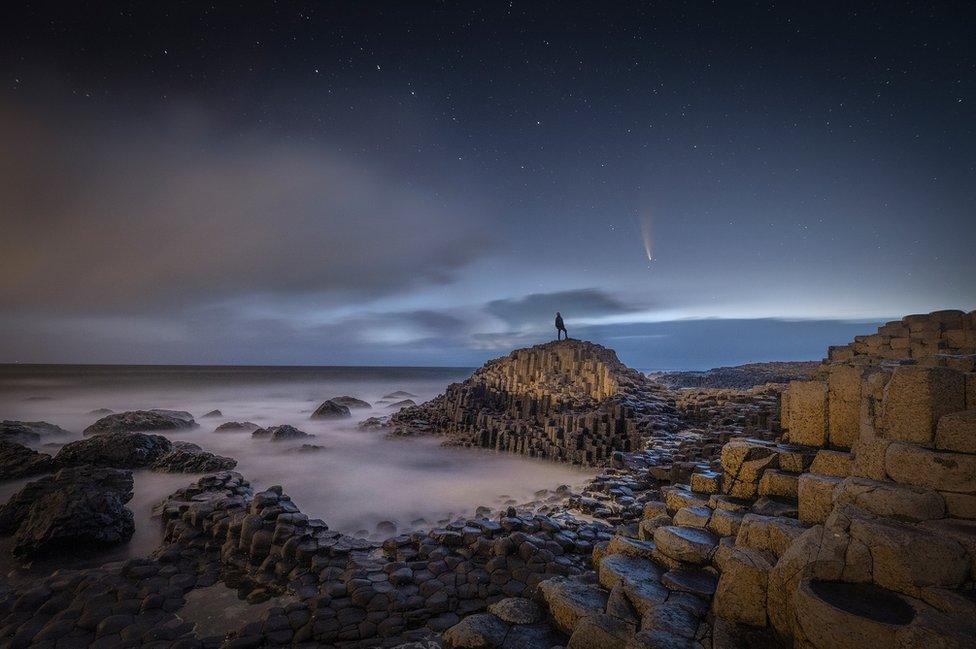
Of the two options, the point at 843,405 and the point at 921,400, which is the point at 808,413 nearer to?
the point at 843,405

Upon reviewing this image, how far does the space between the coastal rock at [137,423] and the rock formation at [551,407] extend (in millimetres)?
10624

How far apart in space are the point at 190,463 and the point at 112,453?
2.59 meters

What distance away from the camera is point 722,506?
505cm

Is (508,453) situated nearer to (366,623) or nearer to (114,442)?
(366,623)

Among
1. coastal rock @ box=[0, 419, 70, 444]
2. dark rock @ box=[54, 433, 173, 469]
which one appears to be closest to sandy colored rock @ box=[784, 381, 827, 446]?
dark rock @ box=[54, 433, 173, 469]

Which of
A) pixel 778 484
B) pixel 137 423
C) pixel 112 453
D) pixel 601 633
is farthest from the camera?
pixel 137 423

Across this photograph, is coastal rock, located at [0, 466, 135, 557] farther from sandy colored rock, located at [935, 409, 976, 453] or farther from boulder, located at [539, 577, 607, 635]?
sandy colored rock, located at [935, 409, 976, 453]

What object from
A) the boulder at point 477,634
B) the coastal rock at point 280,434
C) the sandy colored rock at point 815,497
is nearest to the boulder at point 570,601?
the boulder at point 477,634

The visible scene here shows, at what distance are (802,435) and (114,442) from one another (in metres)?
17.8

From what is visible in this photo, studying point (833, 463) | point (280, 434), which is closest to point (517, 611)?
point (833, 463)

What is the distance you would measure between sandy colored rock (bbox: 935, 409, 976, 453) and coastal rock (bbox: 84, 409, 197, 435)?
24.4 m

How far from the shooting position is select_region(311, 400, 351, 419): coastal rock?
24734 millimetres

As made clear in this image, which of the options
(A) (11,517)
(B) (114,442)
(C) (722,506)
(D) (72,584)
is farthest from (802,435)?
(B) (114,442)

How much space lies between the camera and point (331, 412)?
2512cm
